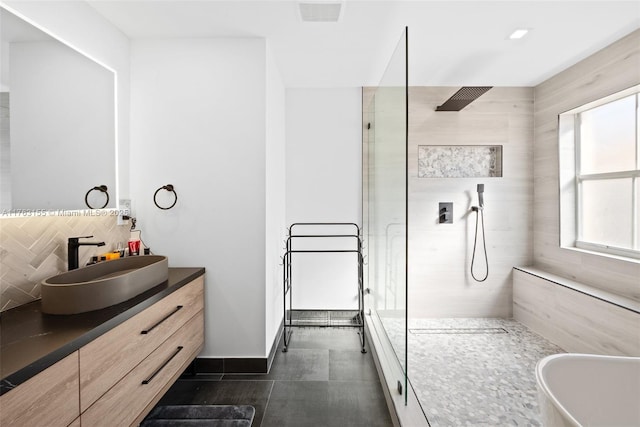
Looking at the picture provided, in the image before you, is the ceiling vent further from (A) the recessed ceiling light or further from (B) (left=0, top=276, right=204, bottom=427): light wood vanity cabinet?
(B) (left=0, top=276, right=204, bottom=427): light wood vanity cabinet

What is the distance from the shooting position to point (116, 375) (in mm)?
1236

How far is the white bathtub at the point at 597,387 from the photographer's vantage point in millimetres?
1010

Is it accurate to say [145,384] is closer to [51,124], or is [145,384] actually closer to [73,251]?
[73,251]

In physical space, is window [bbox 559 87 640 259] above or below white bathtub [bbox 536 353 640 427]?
above

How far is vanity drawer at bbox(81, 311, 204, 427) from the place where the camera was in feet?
3.86

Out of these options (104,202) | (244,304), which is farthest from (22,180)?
(244,304)

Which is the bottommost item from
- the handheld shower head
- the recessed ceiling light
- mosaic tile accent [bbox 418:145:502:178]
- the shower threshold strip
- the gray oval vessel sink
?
the shower threshold strip

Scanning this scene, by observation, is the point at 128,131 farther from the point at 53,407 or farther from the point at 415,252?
the point at 415,252

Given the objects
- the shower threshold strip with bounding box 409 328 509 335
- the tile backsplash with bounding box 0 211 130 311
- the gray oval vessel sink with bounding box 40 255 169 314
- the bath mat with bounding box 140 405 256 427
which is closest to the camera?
the gray oval vessel sink with bounding box 40 255 169 314

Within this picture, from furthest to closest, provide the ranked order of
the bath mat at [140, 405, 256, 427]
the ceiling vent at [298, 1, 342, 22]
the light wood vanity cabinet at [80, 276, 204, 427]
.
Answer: the ceiling vent at [298, 1, 342, 22] < the bath mat at [140, 405, 256, 427] < the light wood vanity cabinet at [80, 276, 204, 427]

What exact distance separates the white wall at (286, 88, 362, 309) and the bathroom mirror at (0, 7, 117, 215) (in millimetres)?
1666

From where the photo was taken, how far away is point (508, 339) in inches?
108

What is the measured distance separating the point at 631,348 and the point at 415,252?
1.69 meters

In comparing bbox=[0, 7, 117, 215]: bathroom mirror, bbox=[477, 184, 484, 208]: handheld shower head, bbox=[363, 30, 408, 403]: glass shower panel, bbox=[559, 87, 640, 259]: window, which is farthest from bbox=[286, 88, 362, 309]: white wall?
bbox=[559, 87, 640, 259]: window
